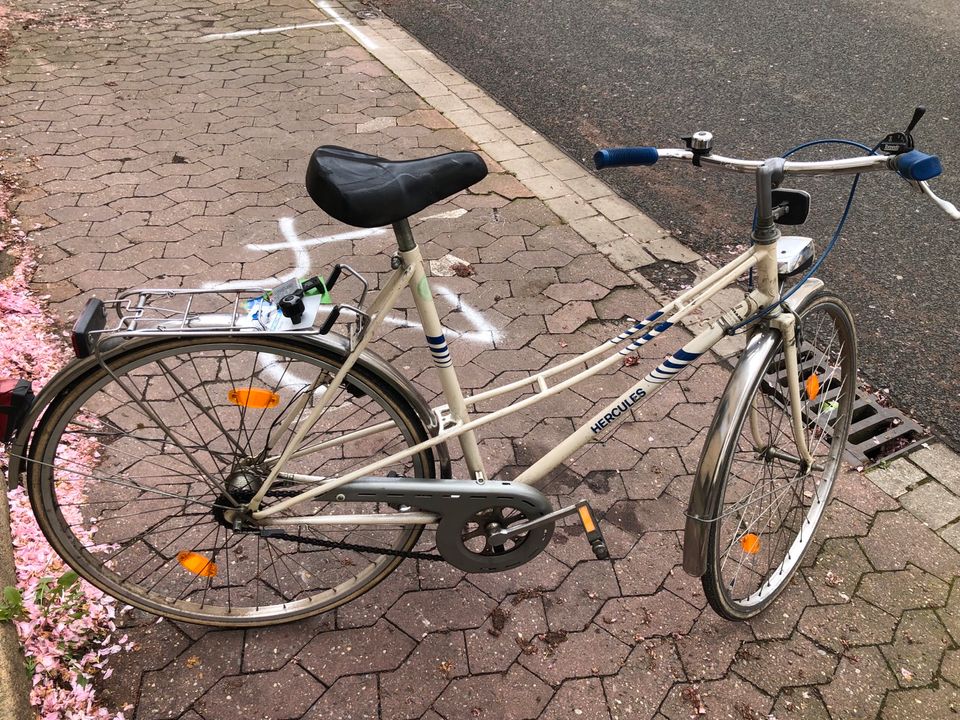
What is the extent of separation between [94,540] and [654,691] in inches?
81.7

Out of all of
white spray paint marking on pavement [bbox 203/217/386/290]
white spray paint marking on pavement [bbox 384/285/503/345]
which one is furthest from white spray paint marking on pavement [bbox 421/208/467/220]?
white spray paint marking on pavement [bbox 384/285/503/345]

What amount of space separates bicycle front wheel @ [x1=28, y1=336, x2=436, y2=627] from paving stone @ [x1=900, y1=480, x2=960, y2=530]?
2033mm

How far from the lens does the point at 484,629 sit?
252 centimetres

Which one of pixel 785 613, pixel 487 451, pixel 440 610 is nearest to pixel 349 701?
pixel 440 610

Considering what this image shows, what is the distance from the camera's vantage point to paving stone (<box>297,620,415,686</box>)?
2402 millimetres

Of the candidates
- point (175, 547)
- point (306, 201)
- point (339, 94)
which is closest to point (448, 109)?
point (339, 94)

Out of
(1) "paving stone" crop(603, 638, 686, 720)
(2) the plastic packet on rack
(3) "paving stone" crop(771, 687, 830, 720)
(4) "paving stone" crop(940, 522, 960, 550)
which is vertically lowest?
(1) "paving stone" crop(603, 638, 686, 720)

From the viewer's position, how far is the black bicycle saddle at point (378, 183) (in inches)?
73.2

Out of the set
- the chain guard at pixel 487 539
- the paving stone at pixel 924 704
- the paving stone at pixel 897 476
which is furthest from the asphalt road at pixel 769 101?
the chain guard at pixel 487 539

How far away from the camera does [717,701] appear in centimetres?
234

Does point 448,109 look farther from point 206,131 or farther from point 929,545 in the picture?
point 929,545

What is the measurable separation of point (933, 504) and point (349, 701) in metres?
2.41

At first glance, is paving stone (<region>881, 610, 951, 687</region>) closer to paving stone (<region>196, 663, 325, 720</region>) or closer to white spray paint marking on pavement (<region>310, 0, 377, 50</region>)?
paving stone (<region>196, 663, 325, 720</region>)

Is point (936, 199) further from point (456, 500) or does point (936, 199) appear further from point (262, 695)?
point (262, 695)
